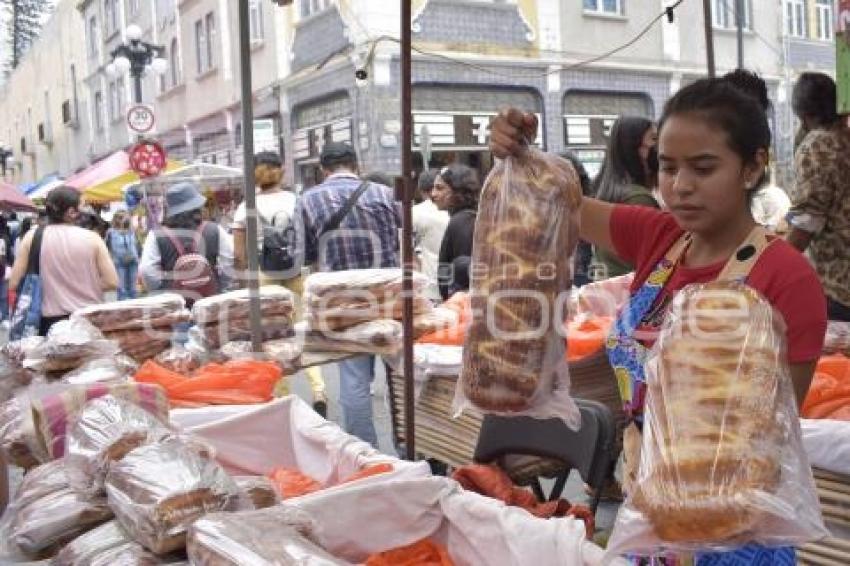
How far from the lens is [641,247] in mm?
1766

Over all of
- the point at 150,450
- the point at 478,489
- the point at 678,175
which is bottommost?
the point at 478,489

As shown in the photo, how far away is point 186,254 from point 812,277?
4134 mm

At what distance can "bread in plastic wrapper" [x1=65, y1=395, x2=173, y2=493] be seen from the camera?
6.32 ft

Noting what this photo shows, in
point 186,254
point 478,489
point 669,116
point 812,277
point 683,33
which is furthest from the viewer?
point 683,33

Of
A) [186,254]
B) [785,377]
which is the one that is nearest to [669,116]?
[785,377]

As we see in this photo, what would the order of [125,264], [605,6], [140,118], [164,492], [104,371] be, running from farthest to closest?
[605,6], [140,118], [125,264], [104,371], [164,492]

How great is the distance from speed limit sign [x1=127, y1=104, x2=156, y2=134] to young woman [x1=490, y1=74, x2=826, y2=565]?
1125cm

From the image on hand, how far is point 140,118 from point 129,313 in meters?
9.21

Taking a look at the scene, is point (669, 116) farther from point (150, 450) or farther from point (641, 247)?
point (150, 450)

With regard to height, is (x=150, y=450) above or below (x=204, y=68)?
below

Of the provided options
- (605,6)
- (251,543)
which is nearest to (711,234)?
(251,543)

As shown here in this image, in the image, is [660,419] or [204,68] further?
[204,68]

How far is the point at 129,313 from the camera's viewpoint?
3648 millimetres

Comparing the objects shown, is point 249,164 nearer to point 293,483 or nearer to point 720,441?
point 293,483
